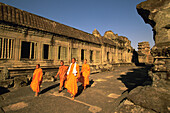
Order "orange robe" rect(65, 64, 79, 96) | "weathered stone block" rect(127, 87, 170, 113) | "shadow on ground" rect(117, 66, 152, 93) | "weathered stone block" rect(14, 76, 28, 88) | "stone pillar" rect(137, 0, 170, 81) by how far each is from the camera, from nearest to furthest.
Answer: "weathered stone block" rect(127, 87, 170, 113)
"stone pillar" rect(137, 0, 170, 81)
"orange robe" rect(65, 64, 79, 96)
"shadow on ground" rect(117, 66, 152, 93)
"weathered stone block" rect(14, 76, 28, 88)

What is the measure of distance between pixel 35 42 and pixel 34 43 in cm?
14

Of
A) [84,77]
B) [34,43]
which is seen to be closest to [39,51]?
[34,43]

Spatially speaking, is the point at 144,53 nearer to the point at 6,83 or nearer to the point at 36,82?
the point at 36,82

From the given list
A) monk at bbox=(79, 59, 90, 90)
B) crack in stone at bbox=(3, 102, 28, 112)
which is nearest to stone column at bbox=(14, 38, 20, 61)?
crack in stone at bbox=(3, 102, 28, 112)

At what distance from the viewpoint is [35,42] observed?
1041 cm

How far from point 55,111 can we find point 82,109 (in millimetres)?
961

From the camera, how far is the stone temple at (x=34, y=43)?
28.3ft

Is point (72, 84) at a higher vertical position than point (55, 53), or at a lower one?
lower

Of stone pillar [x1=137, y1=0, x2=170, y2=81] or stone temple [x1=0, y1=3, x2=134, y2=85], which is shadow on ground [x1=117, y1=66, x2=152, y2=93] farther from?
stone temple [x1=0, y1=3, x2=134, y2=85]

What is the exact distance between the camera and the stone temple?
863 cm

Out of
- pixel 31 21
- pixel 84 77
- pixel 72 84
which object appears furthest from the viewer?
pixel 31 21

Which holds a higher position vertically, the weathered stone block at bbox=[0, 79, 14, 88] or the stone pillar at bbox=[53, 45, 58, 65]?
the stone pillar at bbox=[53, 45, 58, 65]

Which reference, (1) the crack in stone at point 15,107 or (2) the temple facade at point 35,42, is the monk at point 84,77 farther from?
(2) the temple facade at point 35,42

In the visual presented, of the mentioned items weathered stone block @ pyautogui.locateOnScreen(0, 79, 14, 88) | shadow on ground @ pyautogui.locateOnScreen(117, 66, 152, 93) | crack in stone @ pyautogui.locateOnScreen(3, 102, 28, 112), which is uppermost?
weathered stone block @ pyautogui.locateOnScreen(0, 79, 14, 88)
